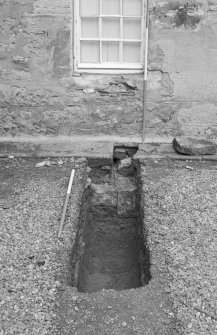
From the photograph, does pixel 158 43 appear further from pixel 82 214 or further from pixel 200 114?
pixel 82 214

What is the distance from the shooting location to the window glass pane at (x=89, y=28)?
22.9 feet

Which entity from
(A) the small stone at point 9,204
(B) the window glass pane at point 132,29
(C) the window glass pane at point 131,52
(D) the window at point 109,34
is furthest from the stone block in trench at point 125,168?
(A) the small stone at point 9,204

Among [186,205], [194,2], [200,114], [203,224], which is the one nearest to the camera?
[203,224]

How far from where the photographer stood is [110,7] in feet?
22.7

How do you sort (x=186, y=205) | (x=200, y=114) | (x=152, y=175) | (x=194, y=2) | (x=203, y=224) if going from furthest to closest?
A: 1. (x=200, y=114)
2. (x=194, y=2)
3. (x=152, y=175)
4. (x=186, y=205)
5. (x=203, y=224)

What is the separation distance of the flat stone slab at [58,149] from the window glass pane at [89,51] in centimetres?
125

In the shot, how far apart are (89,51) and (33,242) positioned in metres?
3.53

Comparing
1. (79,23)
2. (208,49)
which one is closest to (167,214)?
(208,49)

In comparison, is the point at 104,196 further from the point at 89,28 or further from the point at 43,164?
the point at 89,28

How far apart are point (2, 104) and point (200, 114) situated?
3.03 meters

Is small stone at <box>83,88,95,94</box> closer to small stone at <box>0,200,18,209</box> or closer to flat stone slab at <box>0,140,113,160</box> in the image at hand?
flat stone slab at <box>0,140,113,160</box>

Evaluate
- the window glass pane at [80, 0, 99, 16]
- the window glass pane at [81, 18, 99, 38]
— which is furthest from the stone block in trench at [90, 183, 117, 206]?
the window glass pane at [80, 0, 99, 16]

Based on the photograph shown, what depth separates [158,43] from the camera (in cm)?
686

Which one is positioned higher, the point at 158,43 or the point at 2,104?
the point at 158,43
